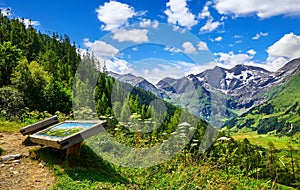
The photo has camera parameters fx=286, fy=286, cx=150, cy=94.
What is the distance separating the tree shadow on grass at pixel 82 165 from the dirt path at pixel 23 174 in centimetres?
28

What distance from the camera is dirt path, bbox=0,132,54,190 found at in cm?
686

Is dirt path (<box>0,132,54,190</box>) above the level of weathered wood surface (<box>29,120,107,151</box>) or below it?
below

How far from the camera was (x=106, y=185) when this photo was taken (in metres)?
6.96

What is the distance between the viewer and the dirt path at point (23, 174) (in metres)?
6.86

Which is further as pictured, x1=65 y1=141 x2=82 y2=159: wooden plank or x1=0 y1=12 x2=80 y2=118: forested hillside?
x1=0 y1=12 x2=80 y2=118: forested hillside

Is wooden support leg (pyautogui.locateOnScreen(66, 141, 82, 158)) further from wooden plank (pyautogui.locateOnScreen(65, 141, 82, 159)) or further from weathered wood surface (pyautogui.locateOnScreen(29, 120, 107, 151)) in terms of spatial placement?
weathered wood surface (pyautogui.locateOnScreen(29, 120, 107, 151))

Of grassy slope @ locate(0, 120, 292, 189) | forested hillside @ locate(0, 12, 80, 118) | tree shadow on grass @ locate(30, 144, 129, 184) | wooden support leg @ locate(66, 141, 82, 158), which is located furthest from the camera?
forested hillside @ locate(0, 12, 80, 118)

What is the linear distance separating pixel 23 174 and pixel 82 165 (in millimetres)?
1599

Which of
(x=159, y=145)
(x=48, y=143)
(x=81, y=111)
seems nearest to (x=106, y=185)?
(x=48, y=143)

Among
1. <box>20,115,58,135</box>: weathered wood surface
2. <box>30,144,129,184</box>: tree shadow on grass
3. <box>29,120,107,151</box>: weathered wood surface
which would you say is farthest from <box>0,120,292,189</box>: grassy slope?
<box>20,115,58,135</box>: weathered wood surface

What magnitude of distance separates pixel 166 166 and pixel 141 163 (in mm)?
838

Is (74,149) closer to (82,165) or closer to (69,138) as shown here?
(82,165)

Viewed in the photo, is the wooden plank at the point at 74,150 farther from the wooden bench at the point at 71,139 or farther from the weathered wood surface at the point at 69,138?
the weathered wood surface at the point at 69,138

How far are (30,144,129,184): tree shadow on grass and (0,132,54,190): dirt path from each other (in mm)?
277
